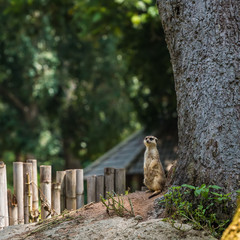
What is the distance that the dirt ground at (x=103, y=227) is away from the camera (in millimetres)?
4184

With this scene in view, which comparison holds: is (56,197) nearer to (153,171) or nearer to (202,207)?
(153,171)

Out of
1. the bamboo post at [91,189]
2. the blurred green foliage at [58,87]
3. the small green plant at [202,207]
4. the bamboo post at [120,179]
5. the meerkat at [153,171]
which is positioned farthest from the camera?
the blurred green foliage at [58,87]

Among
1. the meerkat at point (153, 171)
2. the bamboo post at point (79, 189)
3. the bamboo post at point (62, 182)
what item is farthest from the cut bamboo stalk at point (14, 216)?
the meerkat at point (153, 171)

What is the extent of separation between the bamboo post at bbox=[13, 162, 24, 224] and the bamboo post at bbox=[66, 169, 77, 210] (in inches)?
23.9

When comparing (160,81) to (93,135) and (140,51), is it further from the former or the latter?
(93,135)

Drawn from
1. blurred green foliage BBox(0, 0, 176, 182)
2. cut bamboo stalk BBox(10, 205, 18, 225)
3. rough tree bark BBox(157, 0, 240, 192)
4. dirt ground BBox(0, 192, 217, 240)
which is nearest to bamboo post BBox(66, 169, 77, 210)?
dirt ground BBox(0, 192, 217, 240)

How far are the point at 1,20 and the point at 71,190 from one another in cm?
1315

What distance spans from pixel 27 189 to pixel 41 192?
0.61 feet

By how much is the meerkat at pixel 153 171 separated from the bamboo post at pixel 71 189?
1.00 m

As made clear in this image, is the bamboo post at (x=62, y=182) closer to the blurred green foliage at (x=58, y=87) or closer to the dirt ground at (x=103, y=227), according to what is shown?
the dirt ground at (x=103, y=227)

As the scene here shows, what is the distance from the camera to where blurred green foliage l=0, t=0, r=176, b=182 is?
17.5 m

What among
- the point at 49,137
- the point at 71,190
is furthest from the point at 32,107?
the point at 71,190

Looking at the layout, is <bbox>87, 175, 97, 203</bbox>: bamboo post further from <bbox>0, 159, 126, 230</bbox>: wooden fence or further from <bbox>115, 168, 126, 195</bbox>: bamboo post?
<bbox>115, 168, 126, 195</bbox>: bamboo post

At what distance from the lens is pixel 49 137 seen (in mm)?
18344
